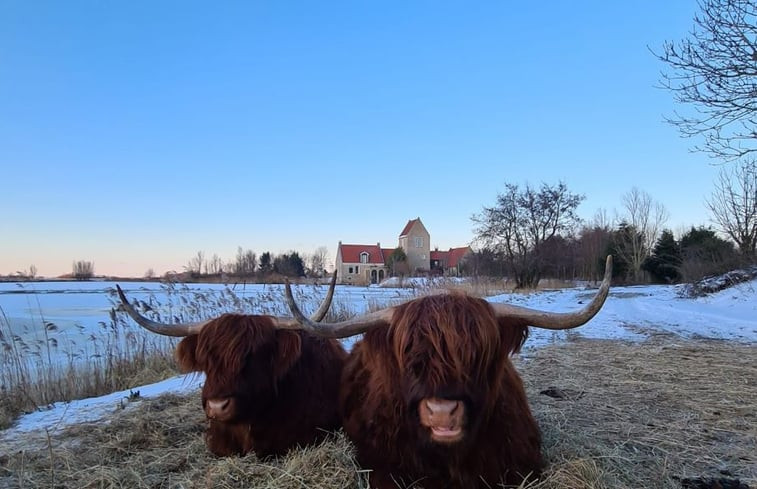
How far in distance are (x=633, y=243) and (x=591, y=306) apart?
139 ft

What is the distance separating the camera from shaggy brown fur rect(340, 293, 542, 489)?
7.34 feet

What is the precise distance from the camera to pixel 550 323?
102 inches

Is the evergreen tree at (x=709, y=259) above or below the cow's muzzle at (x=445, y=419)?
above

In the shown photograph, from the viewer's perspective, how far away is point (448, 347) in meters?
2.27

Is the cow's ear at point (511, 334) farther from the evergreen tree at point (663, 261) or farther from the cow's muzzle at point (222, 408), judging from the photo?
the evergreen tree at point (663, 261)

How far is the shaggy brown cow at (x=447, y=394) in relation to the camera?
7.20 feet

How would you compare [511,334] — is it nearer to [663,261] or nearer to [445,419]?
[445,419]

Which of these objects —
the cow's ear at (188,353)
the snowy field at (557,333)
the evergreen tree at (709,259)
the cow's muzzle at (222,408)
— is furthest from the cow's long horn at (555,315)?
the evergreen tree at (709,259)

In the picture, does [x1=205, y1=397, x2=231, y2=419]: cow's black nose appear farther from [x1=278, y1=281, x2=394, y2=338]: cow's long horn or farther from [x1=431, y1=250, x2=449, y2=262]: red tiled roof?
[x1=431, y1=250, x2=449, y2=262]: red tiled roof

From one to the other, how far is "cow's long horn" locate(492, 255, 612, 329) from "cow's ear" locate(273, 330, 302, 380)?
1427 millimetres

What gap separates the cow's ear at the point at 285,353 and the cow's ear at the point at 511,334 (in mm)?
1459

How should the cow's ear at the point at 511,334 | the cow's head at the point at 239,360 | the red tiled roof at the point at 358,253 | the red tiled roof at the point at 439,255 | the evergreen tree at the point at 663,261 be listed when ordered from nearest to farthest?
1. the cow's ear at the point at 511,334
2. the cow's head at the point at 239,360
3. the evergreen tree at the point at 663,261
4. the red tiled roof at the point at 358,253
5. the red tiled roof at the point at 439,255

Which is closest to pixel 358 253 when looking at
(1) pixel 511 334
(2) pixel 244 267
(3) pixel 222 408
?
(2) pixel 244 267

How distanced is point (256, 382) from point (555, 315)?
1.86 metres
